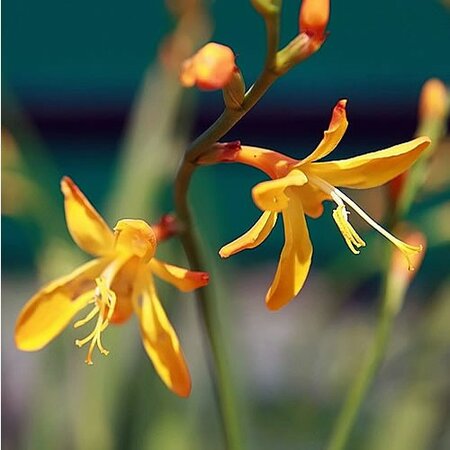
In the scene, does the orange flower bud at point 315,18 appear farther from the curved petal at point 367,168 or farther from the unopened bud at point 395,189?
the unopened bud at point 395,189

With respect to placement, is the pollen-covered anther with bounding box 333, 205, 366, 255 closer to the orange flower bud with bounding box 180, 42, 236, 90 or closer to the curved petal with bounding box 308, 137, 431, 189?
the curved petal with bounding box 308, 137, 431, 189

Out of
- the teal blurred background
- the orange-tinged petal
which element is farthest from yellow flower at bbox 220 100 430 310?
the teal blurred background

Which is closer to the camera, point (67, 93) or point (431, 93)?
point (431, 93)

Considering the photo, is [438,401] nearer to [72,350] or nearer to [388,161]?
[72,350]

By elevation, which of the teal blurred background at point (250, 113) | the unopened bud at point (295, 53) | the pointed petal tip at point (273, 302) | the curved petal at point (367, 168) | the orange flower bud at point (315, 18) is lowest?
the pointed petal tip at point (273, 302)

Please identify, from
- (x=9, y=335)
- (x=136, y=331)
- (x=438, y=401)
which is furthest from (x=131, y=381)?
(x=9, y=335)

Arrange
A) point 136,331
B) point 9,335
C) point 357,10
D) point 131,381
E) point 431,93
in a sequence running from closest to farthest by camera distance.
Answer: point 431,93 < point 131,381 < point 136,331 < point 9,335 < point 357,10

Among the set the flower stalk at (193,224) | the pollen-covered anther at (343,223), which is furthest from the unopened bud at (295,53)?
the pollen-covered anther at (343,223)

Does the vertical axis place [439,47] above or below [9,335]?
above
